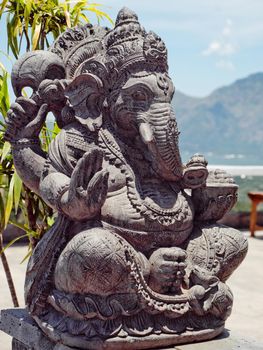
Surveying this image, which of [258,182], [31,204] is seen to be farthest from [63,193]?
[258,182]

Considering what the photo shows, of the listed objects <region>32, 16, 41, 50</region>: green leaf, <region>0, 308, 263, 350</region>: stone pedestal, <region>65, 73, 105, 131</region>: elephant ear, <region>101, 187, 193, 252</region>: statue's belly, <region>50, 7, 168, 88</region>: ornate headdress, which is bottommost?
<region>0, 308, 263, 350</region>: stone pedestal

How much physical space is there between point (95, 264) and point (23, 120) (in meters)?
0.79

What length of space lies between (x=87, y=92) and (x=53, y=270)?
2.68ft

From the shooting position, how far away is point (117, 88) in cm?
310

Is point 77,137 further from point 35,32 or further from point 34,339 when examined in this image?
point 35,32

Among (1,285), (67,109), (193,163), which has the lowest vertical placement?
(1,285)

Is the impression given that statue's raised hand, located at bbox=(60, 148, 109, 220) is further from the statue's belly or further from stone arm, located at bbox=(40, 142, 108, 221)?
the statue's belly

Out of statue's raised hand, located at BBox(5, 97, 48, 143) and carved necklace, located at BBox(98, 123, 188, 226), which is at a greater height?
statue's raised hand, located at BBox(5, 97, 48, 143)

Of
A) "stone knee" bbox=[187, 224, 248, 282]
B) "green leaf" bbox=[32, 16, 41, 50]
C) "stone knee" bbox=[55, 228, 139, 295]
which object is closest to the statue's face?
"stone knee" bbox=[187, 224, 248, 282]

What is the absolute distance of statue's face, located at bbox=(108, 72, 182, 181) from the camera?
3.01m

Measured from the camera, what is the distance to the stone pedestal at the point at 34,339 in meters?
2.95

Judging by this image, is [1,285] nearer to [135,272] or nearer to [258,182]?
[135,272]

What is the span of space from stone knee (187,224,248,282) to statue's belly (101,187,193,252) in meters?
0.11

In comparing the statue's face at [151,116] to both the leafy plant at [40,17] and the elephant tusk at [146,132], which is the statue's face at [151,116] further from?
the leafy plant at [40,17]
